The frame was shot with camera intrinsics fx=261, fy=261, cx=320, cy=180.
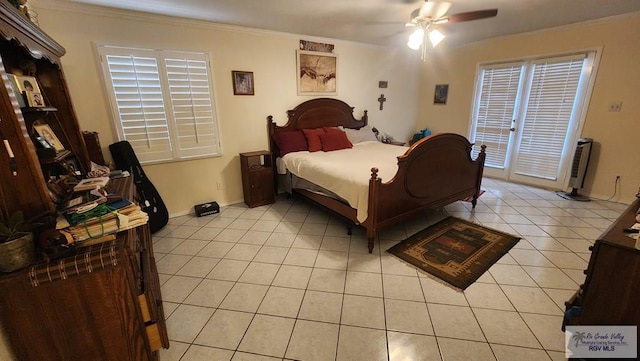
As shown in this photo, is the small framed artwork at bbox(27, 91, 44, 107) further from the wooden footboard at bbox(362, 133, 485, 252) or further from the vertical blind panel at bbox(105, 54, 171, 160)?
the wooden footboard at bbox(362, 133, 485, 252)

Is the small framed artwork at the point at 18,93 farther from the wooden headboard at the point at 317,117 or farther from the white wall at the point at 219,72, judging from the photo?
the wooden headboard at the point at 317,117

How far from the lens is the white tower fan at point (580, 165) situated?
11.6 ft

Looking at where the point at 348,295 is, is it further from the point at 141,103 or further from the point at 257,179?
the point at 141,103

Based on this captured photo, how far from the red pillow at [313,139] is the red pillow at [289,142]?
0.08 meters

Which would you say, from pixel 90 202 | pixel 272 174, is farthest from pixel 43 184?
pixel 272 174

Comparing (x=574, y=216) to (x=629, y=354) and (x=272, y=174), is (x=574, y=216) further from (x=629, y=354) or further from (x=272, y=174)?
(x=272, y=174)

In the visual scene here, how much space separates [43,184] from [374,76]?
4.58m

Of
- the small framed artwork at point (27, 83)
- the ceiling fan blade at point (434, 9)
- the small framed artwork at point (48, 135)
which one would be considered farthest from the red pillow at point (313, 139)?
the small framed artwork at point (27, 83)

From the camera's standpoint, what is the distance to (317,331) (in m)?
1.65

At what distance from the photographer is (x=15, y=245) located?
964mm

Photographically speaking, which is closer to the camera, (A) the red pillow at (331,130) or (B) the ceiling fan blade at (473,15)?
(B) the ceiling fan blade at (473,15)

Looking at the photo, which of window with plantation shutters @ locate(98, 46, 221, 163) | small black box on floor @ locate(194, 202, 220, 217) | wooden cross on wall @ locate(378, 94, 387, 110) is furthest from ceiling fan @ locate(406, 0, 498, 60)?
small black box on floor @ locate(194, 202, 220, 217)

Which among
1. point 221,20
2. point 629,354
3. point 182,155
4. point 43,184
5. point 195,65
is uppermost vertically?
point 221,20

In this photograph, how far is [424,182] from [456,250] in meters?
0.72
